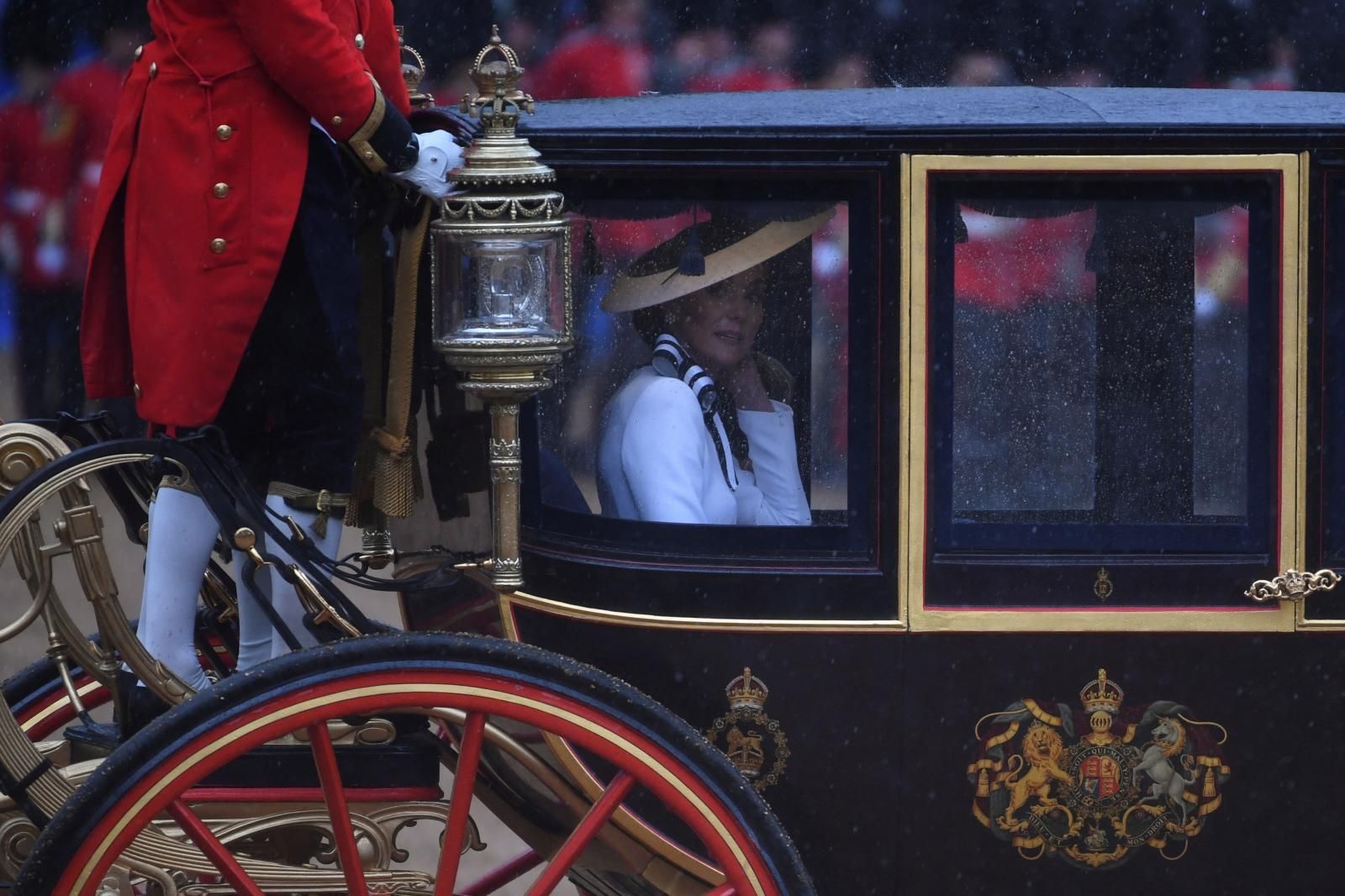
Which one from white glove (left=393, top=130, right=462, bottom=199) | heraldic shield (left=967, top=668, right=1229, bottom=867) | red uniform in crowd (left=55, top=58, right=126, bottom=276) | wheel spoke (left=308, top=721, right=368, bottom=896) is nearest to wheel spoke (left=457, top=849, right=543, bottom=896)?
wheel spoke (left=308, top=721, right=368, bottom=896)

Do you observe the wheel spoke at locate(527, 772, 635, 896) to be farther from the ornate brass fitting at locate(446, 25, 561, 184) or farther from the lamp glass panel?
the ornate brass fitting at locate(446, 25, 561, 184)

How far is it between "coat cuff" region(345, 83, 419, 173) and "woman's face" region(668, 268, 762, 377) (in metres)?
0.42

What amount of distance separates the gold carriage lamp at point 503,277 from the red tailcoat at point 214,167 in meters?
0.16

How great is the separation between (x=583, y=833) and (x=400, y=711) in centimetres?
27

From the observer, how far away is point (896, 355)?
8.31 feet

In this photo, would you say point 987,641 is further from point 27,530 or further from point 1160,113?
point 27,530

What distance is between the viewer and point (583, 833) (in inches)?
92.1

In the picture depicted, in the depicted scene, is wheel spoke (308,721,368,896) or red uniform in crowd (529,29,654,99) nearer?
wheel spoke (308,721,368,896)

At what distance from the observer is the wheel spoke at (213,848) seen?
88.1 inches

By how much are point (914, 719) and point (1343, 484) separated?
0.64m

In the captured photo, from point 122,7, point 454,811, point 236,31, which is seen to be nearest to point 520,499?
point 454,811

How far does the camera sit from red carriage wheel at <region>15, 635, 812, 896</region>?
2.20 m

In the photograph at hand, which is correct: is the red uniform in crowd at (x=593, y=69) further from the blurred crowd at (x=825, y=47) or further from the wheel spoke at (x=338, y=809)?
the wheel spoke at (x=338, y=809)

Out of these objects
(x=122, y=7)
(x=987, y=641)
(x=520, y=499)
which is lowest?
(x=987, y=641)
